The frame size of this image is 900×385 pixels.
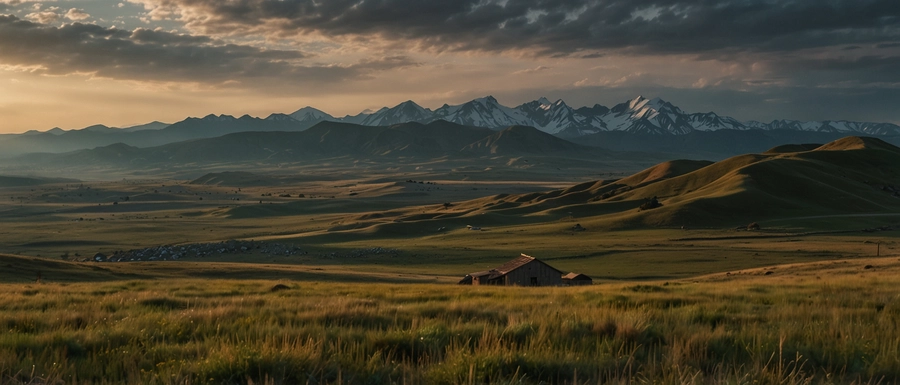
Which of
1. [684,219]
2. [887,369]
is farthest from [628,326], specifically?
[684,219]

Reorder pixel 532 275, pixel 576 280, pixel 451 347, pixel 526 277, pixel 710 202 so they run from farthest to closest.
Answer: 1. pixel 710 202
2. pixel 576 280
3. pixel 532 275
4. pixel 526 277
5. pixel 451 347

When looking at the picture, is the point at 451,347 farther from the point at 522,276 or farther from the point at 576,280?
the point at 576,280

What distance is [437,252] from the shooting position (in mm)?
100000

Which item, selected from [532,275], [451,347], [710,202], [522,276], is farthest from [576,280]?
[710,202]

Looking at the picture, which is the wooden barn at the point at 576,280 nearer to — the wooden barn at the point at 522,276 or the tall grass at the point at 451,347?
the wooden barn at the point at 522,276

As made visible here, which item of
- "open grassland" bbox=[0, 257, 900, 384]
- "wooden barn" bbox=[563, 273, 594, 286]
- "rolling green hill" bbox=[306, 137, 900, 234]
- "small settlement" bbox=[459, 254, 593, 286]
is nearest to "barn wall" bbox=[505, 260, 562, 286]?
"small settlement" bbox=[459, 254, 593, 286]

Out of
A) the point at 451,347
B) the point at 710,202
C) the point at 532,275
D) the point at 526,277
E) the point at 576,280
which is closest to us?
the point at 451,347

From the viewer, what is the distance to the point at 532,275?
54500 mm

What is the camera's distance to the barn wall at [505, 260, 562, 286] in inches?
2125

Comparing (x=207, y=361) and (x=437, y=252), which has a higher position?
(x=207, y=361)

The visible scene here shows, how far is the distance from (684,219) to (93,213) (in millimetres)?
165325

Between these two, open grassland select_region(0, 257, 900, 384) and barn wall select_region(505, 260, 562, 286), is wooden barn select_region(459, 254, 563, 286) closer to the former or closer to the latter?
barn wall select_region(505, 260, 562, 286)

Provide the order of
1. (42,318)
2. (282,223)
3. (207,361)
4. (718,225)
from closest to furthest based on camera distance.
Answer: (207,361)
(42,318)
(718,225)
(282,223)

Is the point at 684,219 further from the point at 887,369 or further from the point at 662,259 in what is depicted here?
the point at 887,369
